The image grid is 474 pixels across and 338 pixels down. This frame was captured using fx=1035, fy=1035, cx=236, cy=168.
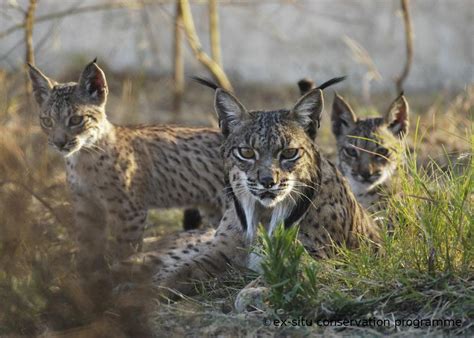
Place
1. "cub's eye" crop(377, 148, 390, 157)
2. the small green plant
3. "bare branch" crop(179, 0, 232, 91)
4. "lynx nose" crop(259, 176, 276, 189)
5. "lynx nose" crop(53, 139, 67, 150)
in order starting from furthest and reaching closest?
"bare branch" crop(179, 0, 232, 91), "cub's eye" crop(377, 148, 390, 157), "lynx nose" crop(53, 139, 67, 150), "lynx nose" crop(259, 176, 276, 189), the small green plant

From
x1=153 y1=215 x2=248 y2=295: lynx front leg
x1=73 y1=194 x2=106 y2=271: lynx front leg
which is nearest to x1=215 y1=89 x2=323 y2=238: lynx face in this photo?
x1=153 y1=215 x2=248 y2=295: lynx front leg

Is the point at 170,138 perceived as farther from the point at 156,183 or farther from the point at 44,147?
the point at 44,147

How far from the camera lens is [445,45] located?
1483 centimetres

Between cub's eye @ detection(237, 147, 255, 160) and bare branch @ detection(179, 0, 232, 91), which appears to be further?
bare branch @ detection(179, 0, 232, 91)

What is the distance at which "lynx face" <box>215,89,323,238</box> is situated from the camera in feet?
20.9

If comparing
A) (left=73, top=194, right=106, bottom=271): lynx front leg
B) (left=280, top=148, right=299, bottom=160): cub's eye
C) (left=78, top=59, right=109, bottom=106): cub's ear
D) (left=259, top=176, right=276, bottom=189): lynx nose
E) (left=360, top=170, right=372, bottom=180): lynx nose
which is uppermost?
(left=78, top=59, right=109, bottom=106): cub's ear

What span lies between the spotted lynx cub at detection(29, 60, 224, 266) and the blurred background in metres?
0.61

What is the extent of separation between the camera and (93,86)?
8.27 meters

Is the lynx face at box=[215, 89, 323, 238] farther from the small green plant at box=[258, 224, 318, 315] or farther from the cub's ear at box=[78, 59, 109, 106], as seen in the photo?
the cub's ear at box=[78, 59, 109, 106]

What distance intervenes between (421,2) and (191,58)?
3.57 meters

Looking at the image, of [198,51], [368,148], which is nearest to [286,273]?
[368,148]

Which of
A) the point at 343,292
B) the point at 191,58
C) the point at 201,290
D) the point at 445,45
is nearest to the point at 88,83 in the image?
the point at 201,290

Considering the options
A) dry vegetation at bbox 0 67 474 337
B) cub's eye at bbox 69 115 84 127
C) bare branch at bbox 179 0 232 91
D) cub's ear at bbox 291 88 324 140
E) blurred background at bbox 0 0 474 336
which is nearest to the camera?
dry vegetation at bbox 0 67 474 337

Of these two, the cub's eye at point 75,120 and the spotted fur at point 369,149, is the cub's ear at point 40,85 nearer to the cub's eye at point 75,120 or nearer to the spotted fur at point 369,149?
the cub's eye at point 75,120
